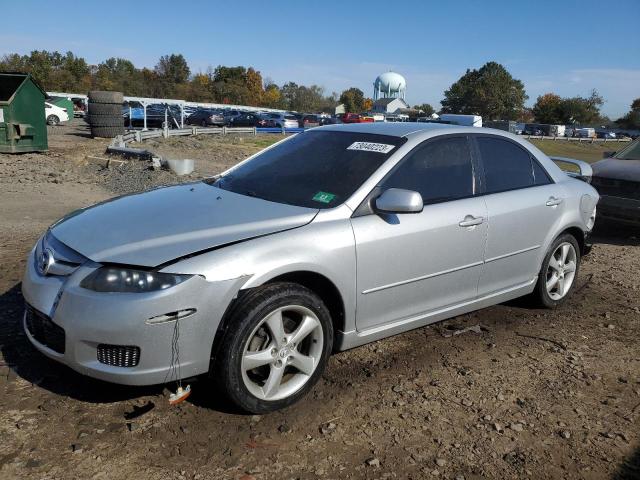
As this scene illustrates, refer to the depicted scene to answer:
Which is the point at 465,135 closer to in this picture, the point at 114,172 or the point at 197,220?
the point at 197,220

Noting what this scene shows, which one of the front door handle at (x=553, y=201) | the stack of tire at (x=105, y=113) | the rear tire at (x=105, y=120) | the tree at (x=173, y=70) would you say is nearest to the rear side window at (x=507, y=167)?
the front door handle at (x=553, y=201)

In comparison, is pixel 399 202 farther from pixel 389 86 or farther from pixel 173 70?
pixel 389 86

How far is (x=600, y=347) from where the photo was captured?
4.34 metres

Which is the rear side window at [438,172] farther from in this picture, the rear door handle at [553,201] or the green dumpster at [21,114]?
the green dumpster at [21,114]

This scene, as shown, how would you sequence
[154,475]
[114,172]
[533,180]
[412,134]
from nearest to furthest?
[154,475]
[412,134]
[533,180]
[114,172]

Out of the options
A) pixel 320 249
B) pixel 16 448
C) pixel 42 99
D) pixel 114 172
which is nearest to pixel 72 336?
pixel 16 448

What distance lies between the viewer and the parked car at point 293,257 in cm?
282

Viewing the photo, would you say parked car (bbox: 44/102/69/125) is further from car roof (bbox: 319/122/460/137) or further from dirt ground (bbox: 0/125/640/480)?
car roof (bbox: 319/122/460/137)

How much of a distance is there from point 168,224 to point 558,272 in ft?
11.6

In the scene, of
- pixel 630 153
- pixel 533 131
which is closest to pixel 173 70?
pixel 533 131

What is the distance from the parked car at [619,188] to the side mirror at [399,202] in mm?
5613

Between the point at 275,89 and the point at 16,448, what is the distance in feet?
358

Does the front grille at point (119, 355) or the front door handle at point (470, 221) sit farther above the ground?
the front door handle at point (470, 221)

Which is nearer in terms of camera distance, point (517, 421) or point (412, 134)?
point (517, 421)
